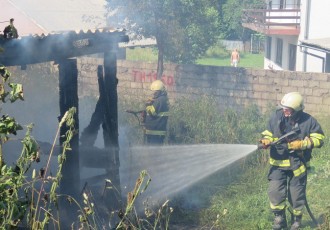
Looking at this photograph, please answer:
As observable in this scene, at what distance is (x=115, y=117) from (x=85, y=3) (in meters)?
24.3

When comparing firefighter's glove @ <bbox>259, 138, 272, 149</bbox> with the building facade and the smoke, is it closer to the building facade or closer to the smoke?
the smoke

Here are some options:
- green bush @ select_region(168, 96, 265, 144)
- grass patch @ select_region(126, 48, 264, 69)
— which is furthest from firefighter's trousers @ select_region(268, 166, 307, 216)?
grass patch @ select_region(126, 48, 264, 69)

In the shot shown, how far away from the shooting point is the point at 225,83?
14.5m

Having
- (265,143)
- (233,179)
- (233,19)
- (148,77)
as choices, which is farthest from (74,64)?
(233,19)

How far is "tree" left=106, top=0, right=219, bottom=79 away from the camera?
46.3ft

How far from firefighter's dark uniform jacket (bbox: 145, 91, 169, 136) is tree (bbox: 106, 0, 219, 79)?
5.31m

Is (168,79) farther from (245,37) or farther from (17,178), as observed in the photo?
(245,37)

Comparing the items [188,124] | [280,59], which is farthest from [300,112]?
[280,59]

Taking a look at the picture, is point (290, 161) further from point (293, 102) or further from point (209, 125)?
point (209, 125)

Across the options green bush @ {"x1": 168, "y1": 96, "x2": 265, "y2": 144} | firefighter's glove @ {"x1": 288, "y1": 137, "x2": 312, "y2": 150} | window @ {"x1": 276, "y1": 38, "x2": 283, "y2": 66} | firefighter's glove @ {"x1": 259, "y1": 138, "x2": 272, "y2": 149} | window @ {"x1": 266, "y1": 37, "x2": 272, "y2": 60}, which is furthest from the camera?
window @ {"x1": 266, "y1": 37, "x2": 272, "y2": 60}

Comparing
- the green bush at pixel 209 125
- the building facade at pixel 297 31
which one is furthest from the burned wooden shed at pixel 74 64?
the building facade at pixel 297 31

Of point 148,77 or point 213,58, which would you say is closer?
point 148,77

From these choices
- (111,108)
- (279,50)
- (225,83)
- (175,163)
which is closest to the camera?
(111,108)

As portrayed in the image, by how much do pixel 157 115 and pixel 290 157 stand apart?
311 centimetres
